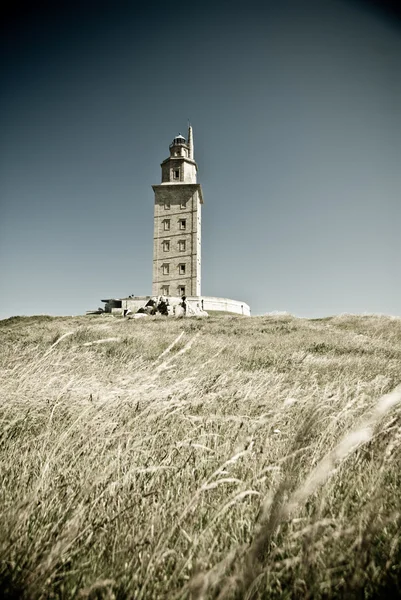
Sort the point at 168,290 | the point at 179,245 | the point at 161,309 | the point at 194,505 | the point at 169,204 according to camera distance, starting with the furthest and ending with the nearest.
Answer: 1. the point at 169,204
2. the point at 179,245
3. the point at 168,290
4. the point at 161,309
5. the point at 194,505

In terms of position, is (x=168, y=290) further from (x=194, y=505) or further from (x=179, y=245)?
(x=194, y=505)

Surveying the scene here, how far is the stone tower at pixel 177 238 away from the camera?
4466 centimetres

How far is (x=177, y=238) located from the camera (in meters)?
46.1

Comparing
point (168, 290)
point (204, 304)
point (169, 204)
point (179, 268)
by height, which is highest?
point (169, 204)

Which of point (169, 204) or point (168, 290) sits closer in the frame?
point (168, 290)

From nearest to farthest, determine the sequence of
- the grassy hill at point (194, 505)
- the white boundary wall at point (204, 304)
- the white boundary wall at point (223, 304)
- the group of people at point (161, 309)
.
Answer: the grassy hill at point (194, 505) → the group of people at point (161, 309) → the white boundary wall at point (204, 304) → the white boundary wall at point (223, 304)

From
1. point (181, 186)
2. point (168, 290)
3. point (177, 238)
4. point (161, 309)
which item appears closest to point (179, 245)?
point (177, 238)

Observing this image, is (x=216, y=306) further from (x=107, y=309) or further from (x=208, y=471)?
(x=208, y=471)

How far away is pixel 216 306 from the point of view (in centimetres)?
4403

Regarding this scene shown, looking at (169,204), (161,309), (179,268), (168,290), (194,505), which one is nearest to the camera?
(194,505)

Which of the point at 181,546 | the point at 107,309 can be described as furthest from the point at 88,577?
the point at 107,309

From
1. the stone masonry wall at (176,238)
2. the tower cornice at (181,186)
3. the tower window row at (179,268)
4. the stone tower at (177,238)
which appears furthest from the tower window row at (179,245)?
the tower cornice at (181,186)

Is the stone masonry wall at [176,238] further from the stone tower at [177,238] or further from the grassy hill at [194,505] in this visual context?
the grassy hill at [194,505]

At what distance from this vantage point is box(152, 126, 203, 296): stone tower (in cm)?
4466
